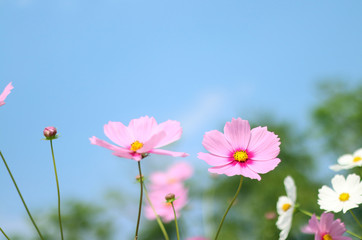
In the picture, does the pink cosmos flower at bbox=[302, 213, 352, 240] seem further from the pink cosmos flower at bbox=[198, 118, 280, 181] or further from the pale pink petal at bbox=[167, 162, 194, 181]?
the pale pink petal at bbox=[167, 162, 194, 181]

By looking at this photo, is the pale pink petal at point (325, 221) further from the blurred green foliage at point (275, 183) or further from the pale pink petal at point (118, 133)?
the blurred green foliage at point (275, 183)

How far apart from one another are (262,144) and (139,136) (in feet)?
1.02

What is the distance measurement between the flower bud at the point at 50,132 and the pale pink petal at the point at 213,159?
14.5 inches

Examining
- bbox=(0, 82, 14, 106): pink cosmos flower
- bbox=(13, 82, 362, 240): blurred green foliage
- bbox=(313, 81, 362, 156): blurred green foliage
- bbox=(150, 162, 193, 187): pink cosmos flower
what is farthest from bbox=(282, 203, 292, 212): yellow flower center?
bbox=(313, 81, 362, 156): blurred green foliage

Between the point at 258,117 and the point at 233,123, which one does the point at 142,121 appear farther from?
the point at 258,117

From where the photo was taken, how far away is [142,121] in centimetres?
100

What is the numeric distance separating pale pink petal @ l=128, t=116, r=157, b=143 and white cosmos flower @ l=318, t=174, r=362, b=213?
587 millimetres

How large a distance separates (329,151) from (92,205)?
26.4 ft

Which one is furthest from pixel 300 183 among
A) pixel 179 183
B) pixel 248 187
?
pixel 179 183

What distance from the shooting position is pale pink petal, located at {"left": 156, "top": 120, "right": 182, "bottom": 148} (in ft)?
3.02

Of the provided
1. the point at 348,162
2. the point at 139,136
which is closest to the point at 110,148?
the point at 139,136

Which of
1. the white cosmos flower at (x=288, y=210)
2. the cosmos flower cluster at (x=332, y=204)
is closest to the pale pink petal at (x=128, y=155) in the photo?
the cosmos flower cluster at (x=332, y=204)

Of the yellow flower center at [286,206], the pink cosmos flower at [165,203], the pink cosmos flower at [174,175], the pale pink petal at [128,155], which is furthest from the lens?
the pink cosmos flower at [174,175]

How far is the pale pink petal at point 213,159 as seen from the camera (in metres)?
0.94
